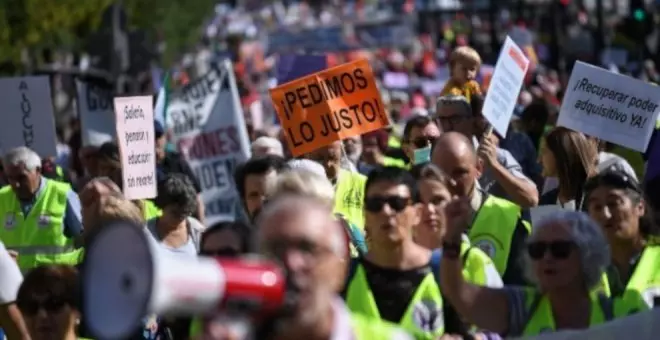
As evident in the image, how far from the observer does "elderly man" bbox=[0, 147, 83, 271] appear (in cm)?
1099

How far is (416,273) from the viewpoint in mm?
6477

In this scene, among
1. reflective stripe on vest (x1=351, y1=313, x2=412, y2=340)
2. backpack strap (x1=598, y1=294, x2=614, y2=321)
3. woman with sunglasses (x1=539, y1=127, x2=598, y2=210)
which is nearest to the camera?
reflective stripe on vest (x1=351, y1=313, x2=412, y2=340)

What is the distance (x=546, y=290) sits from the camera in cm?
610

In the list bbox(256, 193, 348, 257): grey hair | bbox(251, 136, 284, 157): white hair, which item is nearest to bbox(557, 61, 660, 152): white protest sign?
bbox(251, 136, 284, 157): white hair

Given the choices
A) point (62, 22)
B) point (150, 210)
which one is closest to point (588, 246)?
point (150, 210)

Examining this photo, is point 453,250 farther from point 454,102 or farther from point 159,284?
point 454,102

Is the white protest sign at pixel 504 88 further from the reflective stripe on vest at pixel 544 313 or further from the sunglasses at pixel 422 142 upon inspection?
the reflective stripe on vest at pixel 544 313

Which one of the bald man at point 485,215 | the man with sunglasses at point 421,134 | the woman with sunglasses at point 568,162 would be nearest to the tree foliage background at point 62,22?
the man with sunglasses at point 421,134

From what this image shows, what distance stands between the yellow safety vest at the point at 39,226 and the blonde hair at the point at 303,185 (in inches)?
168

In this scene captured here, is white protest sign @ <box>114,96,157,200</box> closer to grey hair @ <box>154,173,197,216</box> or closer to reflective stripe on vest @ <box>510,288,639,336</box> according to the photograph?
grey hair @ <box>154,173,197,216</box>

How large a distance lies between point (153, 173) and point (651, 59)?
17300 mm

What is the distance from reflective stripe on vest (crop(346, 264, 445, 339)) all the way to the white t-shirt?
1.24 meters

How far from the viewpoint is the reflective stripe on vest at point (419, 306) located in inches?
251

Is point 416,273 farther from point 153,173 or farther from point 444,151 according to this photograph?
point 153,173
